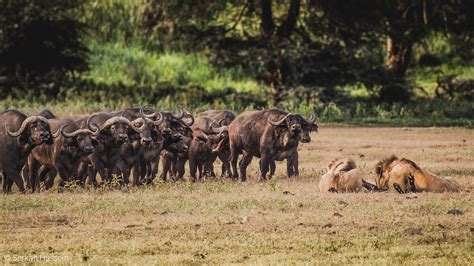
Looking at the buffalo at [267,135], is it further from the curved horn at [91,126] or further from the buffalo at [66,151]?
the buffalo at [66,151]

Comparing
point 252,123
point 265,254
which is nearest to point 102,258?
point 265,254

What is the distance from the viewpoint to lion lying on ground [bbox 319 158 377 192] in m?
17.6

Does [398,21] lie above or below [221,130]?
above

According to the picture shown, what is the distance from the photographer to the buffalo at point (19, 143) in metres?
18.8

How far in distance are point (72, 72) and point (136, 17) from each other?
4.52 meters

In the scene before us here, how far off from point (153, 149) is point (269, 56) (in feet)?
59.4

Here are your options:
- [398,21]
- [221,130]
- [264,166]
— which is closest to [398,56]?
[398,21]

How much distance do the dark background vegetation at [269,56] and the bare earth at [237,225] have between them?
17.8 metres

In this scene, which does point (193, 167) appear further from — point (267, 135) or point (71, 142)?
point (71, 142)

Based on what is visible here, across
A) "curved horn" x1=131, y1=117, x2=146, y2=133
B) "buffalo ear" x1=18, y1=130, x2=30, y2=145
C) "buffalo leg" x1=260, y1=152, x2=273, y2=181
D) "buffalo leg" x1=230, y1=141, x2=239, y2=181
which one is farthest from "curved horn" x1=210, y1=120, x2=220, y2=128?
"buffalo ear" x1=18, y1=130, x2=30, y2=145

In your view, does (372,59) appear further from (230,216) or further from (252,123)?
(230,216)

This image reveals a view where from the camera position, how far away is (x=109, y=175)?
20.1 meters

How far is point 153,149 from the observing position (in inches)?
805

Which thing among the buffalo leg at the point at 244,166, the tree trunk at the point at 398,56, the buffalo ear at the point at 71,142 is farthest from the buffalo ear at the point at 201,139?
the tree trunk at the point at 398,56
